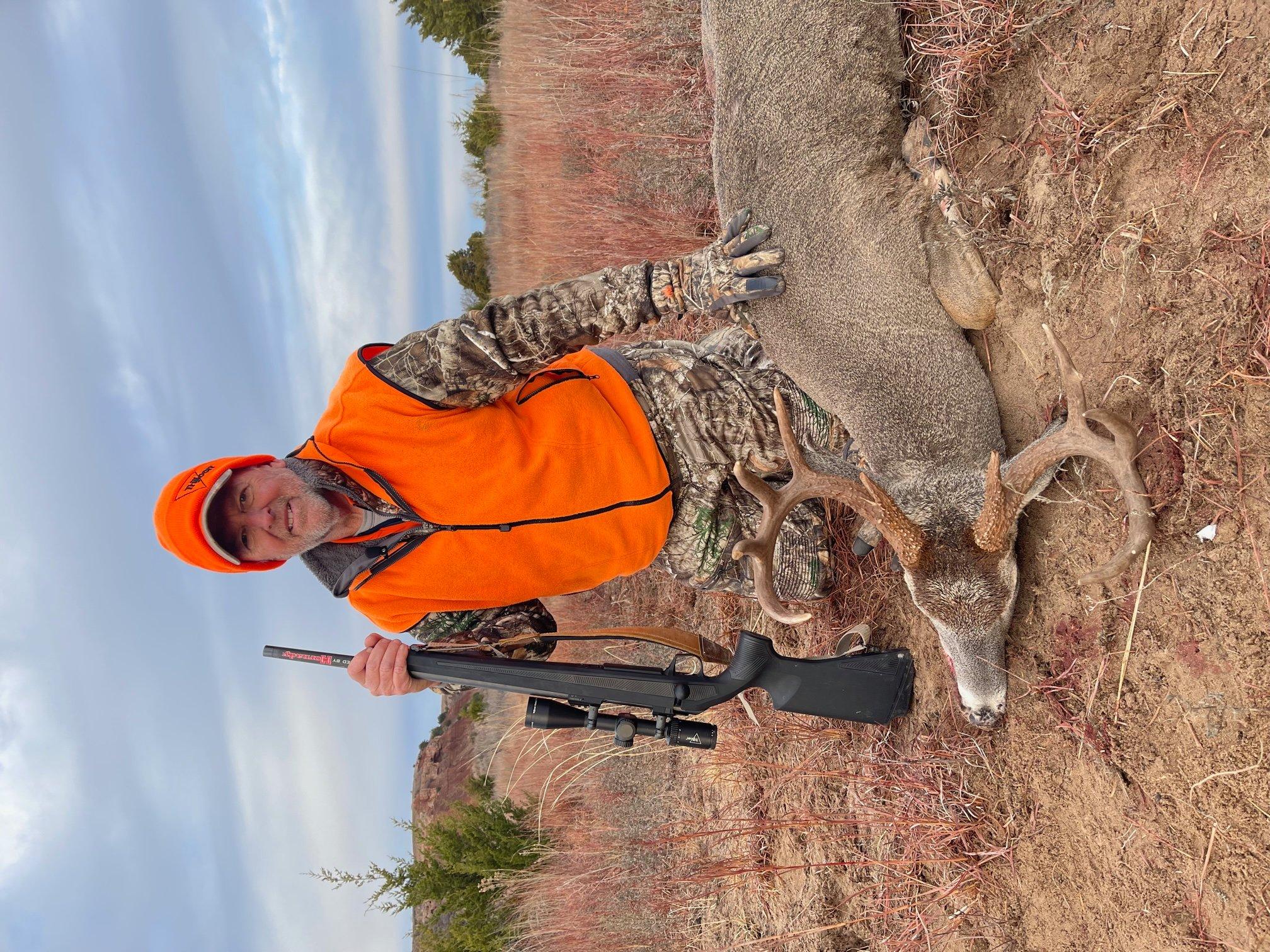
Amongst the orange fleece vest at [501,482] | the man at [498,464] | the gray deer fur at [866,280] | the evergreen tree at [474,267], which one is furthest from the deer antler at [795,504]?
the evergreen tree at [474,267]

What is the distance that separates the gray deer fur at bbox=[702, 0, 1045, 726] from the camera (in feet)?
9.70

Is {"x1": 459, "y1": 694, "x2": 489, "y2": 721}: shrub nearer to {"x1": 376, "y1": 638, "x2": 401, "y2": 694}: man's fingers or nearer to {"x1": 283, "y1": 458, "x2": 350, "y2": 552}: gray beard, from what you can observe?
{"x1": 376, "y1": 638, "x2": 401, "y2": 694}: man's fingers

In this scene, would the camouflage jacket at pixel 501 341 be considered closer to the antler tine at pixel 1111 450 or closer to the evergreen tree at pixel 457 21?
the antler tine at pixel 1111 450

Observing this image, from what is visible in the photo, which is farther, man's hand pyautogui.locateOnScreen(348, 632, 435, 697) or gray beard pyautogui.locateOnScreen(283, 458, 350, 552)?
man's hand pyautogui.locateOnScreen(348, 632, 435, 697)

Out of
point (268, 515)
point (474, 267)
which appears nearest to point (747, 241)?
point (268, 515)

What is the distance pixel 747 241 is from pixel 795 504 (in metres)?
1.13

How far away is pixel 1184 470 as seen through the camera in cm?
224

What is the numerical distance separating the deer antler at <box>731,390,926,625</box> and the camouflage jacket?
2.61 ft

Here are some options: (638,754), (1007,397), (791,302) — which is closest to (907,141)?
(791,302)

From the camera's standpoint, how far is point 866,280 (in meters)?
3.15

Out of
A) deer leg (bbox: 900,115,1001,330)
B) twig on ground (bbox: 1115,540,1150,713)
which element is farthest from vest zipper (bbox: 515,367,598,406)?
twig on ground (bbox: 1115,540,1150,713)

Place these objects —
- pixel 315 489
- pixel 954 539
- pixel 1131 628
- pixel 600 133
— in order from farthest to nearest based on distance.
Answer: pixel 600 133, pixel 315 489, pixel 954 539, pixel 1131 628

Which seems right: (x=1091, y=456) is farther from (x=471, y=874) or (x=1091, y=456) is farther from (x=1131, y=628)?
(x=471, y=874)

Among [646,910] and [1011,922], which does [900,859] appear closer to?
[1011,922]
